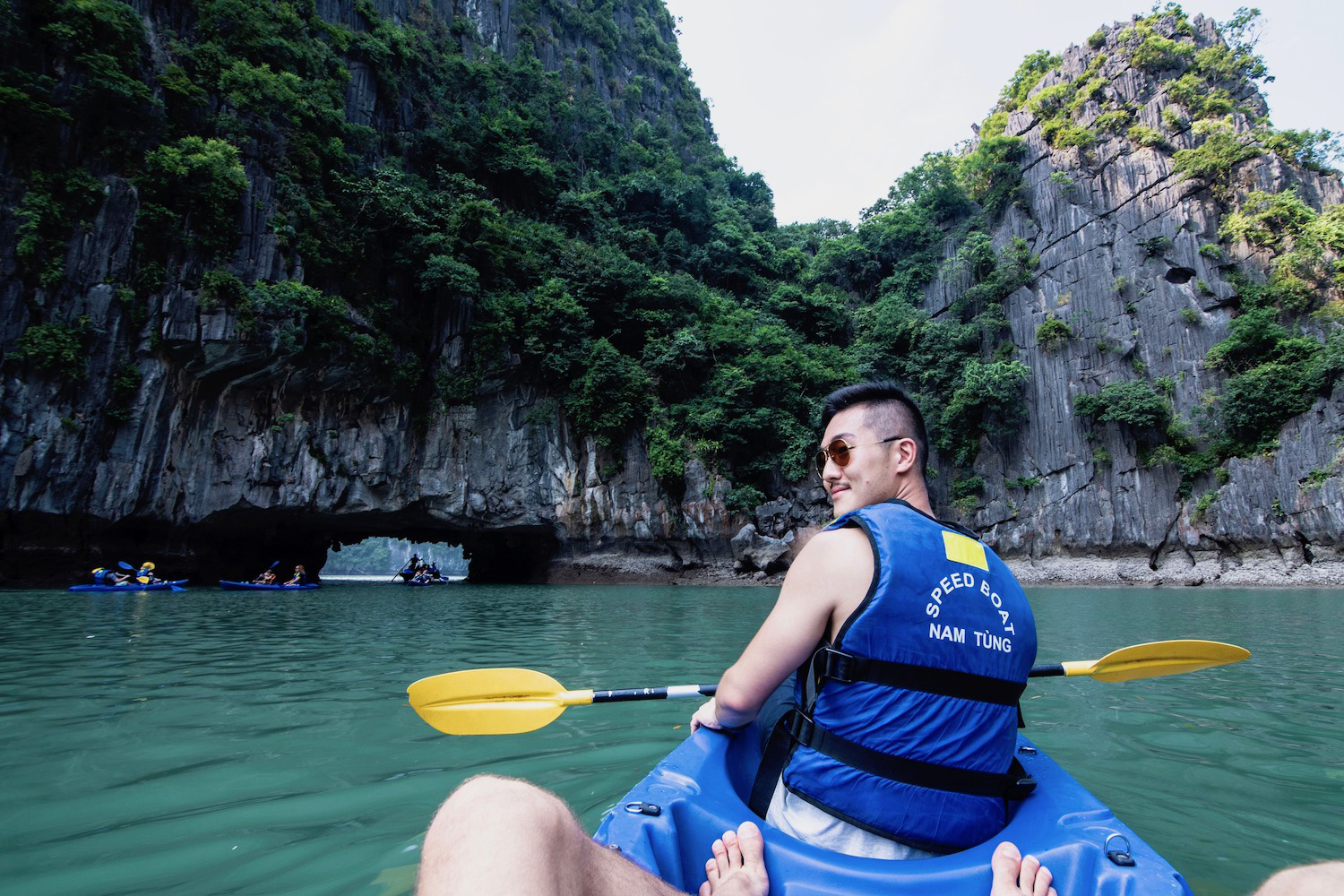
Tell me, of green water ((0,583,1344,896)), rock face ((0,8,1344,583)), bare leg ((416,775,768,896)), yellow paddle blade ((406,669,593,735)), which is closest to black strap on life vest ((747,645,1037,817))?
bare leg ((416,775,768,896))

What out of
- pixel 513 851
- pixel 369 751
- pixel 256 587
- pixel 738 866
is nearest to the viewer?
pixel 513 851

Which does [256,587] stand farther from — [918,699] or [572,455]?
[918,699]

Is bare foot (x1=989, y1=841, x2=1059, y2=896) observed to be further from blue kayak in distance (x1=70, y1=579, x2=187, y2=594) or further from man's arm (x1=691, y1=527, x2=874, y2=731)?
blue kayak in distance (x1=70, y1=579, x2=187, y2=594)

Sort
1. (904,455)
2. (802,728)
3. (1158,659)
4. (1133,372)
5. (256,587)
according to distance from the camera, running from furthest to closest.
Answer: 1. (1133,372)
2. (256,587)
3. (1158,659)
4. (904,455)
5. (802,728)

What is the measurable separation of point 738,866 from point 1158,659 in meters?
2.29

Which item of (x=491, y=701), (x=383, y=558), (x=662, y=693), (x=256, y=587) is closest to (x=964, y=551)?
(x=662, y=693)

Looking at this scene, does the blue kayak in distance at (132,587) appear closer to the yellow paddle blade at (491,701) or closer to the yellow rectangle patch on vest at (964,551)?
the yellow paddle blade at (491,701)

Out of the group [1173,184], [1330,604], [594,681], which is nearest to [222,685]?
[594,681]

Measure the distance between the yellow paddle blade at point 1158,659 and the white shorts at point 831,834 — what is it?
1.66m

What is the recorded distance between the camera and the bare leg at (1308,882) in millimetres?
869

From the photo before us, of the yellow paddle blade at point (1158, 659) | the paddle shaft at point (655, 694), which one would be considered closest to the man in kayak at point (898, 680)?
the paddle shaft at point (655, 694)

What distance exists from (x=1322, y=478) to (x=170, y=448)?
30463mm

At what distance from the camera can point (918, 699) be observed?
1.34m

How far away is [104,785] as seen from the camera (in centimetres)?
235
